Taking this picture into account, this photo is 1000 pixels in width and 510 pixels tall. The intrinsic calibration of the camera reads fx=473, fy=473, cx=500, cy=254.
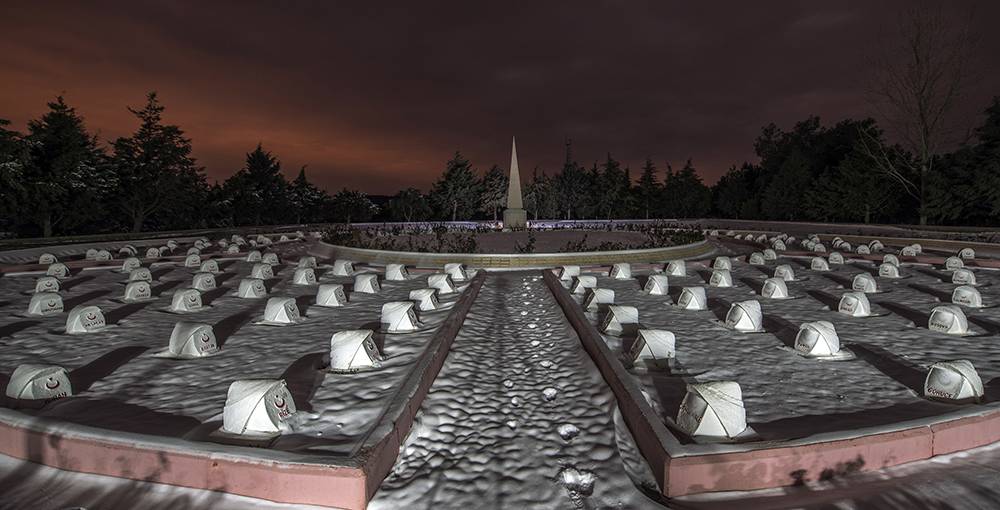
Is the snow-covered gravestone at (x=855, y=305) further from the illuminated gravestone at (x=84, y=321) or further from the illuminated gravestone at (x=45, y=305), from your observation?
the illuminated gravestone at (x=45, y=305)

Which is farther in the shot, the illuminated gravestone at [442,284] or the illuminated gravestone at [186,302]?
the illuminated gravestone at [442,284]

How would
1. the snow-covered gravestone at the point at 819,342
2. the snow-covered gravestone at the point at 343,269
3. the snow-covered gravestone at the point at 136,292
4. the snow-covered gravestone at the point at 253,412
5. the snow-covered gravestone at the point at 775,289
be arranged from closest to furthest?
the snow-covered gravestone at the point at 253,412 < the snow-covered gravestone at the point at 819,342 < the snow-covered gravestone at the point at 136,292 < the snow-covered gravestone at the point at 775,289 < the snow-covered gravestone at the point at 343,269

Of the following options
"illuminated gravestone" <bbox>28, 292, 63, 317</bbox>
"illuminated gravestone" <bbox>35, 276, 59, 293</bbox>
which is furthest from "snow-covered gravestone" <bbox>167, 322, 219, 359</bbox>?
"illuminated gravestone" <bbox>35, 276, 59, 293</bbox>

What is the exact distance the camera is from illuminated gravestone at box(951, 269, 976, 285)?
14.5 metres

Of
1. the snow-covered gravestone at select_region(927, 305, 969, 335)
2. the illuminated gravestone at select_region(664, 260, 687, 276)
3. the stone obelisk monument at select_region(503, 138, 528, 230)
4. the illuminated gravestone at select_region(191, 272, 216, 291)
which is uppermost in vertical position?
the stone obelisk monument at select_region(503, 138, 528, 230)

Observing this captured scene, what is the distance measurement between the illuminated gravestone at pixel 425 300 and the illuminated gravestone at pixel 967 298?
44.4 feet

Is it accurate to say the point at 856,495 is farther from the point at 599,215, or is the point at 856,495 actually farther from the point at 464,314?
the point at 599,215

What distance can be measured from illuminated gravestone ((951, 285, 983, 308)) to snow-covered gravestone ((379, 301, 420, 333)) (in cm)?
1388

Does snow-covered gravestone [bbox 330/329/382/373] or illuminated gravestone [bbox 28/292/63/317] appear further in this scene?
illuminated gravestone [bbox 28/292/63/317]

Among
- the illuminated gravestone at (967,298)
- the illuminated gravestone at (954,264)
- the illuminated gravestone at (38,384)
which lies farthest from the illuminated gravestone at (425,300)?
the illuminated gravestone at (954,264)

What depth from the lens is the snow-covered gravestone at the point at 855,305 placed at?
445 inches

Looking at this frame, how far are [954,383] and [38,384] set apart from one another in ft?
39.9

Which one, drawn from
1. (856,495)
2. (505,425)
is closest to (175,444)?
(505,425)

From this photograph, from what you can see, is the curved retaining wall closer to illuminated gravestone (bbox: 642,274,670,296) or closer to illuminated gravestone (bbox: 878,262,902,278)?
illuminated gravestone (bbox: 642,274,670,296)
